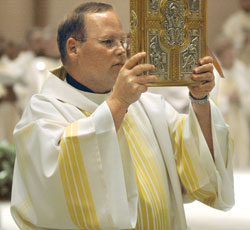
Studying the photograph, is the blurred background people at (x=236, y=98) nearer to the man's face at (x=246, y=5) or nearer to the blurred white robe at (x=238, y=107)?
the blurred white robe at (x=238, y=107)

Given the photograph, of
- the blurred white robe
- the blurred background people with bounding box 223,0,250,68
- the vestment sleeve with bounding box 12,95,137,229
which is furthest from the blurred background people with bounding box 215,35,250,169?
the vestment sleeve with bounding box 12,95,137,229

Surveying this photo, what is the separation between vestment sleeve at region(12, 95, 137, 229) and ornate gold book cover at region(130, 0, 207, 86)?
0.27 metres

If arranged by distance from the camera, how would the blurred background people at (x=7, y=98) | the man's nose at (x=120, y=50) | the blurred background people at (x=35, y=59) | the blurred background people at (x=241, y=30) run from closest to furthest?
the man's nose at (x=120, y=50) < the blurred background people at (x=35, y=59) < the blurred background people at (x=7, y=98) < the blurred background people at (x=241, y=30)

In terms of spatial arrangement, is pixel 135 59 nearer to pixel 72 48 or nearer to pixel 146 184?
pixel 72 48

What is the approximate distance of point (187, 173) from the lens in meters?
2.67

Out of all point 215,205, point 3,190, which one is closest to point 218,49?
point 3,190

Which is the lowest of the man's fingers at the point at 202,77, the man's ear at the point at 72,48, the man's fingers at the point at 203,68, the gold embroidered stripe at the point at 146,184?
the gold embroidered stripe at the point at 146,184

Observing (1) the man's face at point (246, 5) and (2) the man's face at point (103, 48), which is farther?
(1) the man's face at point (246, 5)

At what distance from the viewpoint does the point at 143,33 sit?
229 cm

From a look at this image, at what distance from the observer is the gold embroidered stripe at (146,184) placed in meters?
2.52

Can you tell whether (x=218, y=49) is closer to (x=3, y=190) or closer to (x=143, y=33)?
(x=3, y=190)

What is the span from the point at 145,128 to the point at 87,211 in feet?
1.79

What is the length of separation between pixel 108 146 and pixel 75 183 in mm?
183

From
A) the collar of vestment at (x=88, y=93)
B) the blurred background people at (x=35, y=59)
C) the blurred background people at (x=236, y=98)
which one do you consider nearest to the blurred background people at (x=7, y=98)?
the blurred background people at (x=35, y=59)
